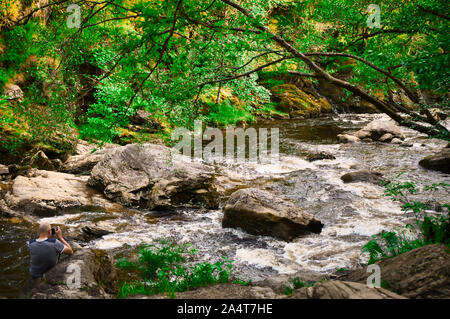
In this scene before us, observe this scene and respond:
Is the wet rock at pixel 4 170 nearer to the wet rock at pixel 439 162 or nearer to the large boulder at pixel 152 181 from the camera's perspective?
the large boulder at pixel 152 181

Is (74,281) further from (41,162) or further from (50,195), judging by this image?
(41,162)

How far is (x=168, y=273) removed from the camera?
5977 millimetres

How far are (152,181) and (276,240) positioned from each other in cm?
486

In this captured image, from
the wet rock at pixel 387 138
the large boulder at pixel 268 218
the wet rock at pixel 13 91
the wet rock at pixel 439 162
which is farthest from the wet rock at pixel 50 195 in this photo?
the wet rock at pixel 387 138

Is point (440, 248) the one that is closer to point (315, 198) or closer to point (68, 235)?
point (315, 198)

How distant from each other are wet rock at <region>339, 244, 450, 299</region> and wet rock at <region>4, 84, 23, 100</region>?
1369cm

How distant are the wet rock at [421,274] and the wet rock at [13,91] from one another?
44.9 ft

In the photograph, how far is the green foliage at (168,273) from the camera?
193 inches

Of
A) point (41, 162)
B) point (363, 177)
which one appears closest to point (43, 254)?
point (41, 162)

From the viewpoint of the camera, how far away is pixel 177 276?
221 inches

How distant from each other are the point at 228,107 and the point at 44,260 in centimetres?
1125

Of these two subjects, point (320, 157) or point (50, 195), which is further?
point (320, 157)
